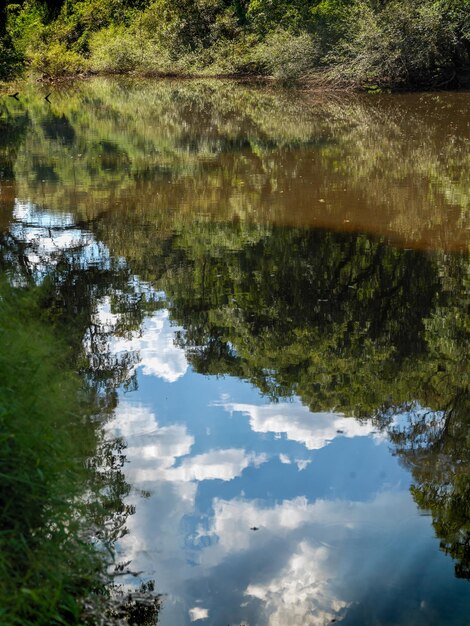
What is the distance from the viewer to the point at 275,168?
15422 mm

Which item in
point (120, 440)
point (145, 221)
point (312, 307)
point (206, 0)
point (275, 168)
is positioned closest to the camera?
point (120, 440)

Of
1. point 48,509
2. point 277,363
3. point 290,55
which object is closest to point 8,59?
point 290,55

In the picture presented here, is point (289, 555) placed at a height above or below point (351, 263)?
below

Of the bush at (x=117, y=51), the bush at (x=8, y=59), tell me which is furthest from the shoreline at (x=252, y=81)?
the bush at (x=8, y=59)

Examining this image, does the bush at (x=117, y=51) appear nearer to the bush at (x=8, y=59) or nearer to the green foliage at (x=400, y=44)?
the green foliage at (x=400, y=44)

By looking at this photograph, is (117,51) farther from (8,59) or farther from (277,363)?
(277,363)

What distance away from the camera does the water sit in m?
4.29

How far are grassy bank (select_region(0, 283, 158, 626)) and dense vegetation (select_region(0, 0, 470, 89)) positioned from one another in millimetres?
20467

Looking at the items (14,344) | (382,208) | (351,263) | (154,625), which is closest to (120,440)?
(14,344)

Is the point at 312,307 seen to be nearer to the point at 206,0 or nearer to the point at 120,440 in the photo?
the point at 120,440

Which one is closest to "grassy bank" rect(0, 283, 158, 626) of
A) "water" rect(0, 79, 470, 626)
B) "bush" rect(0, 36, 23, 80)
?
"water" rect(0, 79, 470, 626)

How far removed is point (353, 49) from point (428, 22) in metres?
2.94

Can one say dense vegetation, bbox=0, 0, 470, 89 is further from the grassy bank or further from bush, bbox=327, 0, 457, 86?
the grassy bank

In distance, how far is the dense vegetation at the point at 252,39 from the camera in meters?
29.5
